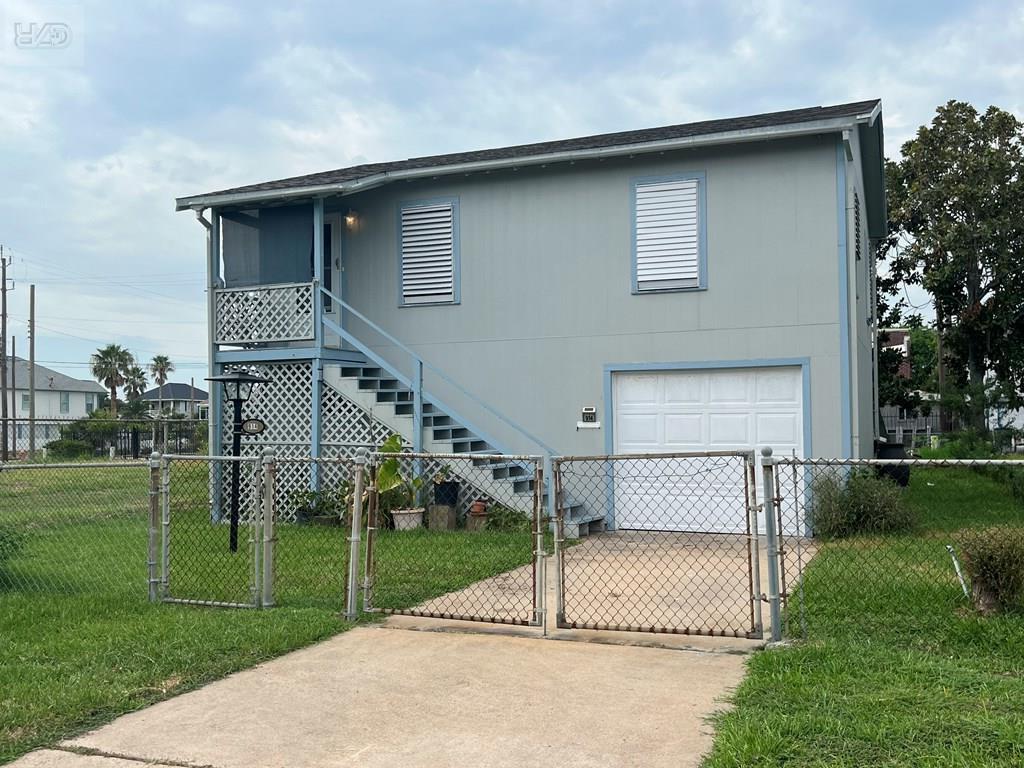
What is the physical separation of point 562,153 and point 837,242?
12.2 ft

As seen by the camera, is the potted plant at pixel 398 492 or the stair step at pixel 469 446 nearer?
the potted plant at pixel 398 492

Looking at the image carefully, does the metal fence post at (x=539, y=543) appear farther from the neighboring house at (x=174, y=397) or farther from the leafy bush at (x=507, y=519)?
the neighboring house at (x=174, y=397)

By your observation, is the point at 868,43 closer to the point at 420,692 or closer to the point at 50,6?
the point at 50,6

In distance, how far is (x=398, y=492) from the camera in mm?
12414

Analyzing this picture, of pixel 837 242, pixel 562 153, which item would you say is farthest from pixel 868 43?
pixel 562 153

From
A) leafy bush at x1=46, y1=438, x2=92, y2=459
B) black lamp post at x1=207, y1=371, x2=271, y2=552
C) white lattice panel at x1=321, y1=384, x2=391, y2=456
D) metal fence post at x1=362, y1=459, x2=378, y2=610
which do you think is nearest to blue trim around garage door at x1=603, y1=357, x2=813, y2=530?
white lattice panel at x1=321, y1=384, x2=391, y2=456

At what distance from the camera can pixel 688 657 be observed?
5844 millimetres

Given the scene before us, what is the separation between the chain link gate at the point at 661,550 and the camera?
6.49m

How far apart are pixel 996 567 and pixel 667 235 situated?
7042 millimetres

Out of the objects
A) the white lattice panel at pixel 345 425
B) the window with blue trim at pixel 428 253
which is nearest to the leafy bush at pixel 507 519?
the white lattice panel at pixel 345 425

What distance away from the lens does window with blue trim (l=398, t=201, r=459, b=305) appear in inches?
539

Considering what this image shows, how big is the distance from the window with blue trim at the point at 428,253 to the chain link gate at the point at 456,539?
269 centimetres

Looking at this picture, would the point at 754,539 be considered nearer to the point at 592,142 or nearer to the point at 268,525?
the point at 268,525

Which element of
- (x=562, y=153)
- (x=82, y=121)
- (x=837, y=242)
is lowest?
(x=837, y=242)
